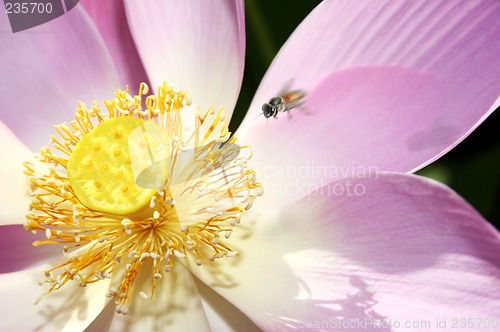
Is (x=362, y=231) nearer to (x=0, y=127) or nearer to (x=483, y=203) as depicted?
(x=483, y=203)

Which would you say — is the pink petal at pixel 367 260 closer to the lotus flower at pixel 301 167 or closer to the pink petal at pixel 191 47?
the lotus flower at pixel 301 167

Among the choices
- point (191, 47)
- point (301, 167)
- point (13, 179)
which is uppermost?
point (191, 47)

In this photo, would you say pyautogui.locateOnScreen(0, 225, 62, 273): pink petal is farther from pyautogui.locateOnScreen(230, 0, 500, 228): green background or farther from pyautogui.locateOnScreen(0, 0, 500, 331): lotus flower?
pyautogui.locateOnScreen(230, 0, 500, 228): green background

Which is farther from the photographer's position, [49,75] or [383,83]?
[49,75]

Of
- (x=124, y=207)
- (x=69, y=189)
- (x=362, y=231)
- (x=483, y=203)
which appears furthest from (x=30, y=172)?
(x=483, y=203)

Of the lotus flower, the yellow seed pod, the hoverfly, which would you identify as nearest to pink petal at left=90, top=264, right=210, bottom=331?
the lotus flower

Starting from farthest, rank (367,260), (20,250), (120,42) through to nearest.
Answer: (120,42), (20,250), (367,260)

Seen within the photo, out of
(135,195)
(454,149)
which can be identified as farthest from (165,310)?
(454,149)

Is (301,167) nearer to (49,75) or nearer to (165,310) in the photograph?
(165,310)
